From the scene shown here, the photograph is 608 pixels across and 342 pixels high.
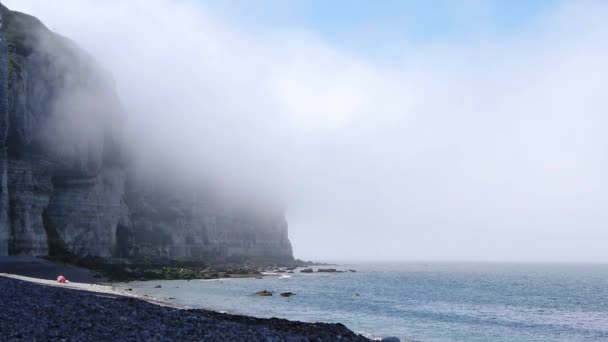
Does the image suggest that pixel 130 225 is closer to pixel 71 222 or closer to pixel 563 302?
pixel 71 222

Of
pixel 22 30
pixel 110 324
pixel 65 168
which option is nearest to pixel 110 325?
pixel 110 324

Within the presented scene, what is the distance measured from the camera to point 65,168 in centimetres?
7256

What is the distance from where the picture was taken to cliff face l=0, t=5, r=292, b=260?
62.0m

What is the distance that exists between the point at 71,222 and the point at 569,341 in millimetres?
64293

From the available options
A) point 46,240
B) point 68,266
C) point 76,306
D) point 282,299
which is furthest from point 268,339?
point 46,240

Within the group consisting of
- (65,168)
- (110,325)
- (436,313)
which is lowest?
(436,313)

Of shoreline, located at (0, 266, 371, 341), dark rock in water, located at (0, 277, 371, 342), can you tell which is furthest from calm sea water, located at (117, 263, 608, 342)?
shoreline, located at (0, 266, 371, 341)

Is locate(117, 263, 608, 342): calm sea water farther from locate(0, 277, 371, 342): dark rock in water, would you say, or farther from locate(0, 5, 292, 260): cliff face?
locate(0, 5, 292, 260): cliff face

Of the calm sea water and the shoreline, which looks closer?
the shoreline

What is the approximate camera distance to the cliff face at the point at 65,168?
203 feet

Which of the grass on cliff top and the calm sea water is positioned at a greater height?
the grass on cliff top

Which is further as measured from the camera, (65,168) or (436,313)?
(65,168)

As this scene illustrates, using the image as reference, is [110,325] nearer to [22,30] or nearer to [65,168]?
[65,168]

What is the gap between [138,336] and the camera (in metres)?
16.1
